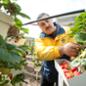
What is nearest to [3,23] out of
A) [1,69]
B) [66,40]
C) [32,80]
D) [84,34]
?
[1,69]

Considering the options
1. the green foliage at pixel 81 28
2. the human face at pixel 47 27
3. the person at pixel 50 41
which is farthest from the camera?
the human face at pixel 47 27

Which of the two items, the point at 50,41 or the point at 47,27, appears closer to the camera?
the point at 50,41

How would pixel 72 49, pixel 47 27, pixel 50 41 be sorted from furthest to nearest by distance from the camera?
1. pixel 47 27
2. pixel 50 41
3. pixel 72 49

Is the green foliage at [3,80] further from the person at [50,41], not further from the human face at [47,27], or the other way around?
the human face at [47,27]

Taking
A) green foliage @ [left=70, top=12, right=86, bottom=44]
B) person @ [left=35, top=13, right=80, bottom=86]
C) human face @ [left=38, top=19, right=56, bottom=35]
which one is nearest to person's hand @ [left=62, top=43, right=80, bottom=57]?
green foliage @ [left=70, top=12, right=86, bottom=44]

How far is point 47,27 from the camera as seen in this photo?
162cm

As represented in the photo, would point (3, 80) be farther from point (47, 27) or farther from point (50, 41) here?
point (47, 27)

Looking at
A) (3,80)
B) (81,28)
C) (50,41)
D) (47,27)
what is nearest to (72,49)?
(81,28)

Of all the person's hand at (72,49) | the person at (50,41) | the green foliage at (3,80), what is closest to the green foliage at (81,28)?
the person's hand at (72,49)

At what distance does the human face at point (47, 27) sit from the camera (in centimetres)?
159

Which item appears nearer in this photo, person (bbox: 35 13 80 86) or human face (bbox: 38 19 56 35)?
person (bbox: 35 13 80 86)

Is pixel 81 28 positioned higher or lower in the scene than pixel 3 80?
higher

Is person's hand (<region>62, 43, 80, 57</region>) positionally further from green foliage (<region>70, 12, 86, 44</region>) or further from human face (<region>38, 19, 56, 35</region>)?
human face (<region>38, 19, 56, 35</region>)

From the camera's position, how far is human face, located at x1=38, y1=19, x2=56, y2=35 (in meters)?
1.59
